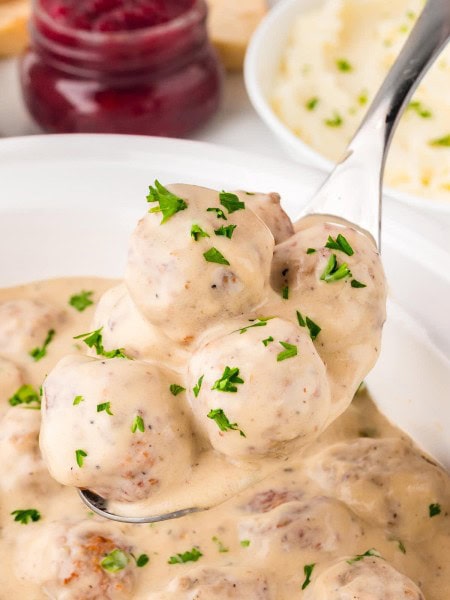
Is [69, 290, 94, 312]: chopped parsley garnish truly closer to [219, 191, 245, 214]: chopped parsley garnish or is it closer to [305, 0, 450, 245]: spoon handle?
[305, 0, 450, 245]: spoon handle

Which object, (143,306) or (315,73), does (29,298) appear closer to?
(143,306)

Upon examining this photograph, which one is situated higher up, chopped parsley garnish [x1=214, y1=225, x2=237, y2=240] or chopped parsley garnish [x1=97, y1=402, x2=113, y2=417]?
chopped parsley garnish [x1=214, y1=225, x2=237, y2=240]

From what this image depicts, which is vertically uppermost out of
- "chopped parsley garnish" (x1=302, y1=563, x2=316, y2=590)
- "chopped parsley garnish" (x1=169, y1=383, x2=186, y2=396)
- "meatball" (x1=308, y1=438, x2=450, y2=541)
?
"chopped parsley garnish" (x1=169, y1=383, x2=186, y2=396)

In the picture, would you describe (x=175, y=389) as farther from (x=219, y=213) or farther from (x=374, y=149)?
(x=374, y=149)

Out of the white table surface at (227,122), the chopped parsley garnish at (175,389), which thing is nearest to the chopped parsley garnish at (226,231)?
the chopped parsley garnish at (175,389)

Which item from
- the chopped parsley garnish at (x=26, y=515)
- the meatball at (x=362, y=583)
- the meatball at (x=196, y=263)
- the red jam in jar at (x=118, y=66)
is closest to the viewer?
the meatball at (x=196, y=263)

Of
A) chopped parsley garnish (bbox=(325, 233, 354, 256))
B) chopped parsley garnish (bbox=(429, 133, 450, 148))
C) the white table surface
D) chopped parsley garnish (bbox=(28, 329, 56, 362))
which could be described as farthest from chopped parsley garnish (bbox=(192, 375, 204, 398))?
the white table surface

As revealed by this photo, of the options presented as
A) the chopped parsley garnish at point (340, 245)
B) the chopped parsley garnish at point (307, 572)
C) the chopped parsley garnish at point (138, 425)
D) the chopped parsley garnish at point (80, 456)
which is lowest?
the chopped parsley garnish at point (307, 572)

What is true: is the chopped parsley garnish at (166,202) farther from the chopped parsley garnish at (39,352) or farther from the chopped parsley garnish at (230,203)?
the chopped parsley garnish at (39,352)
